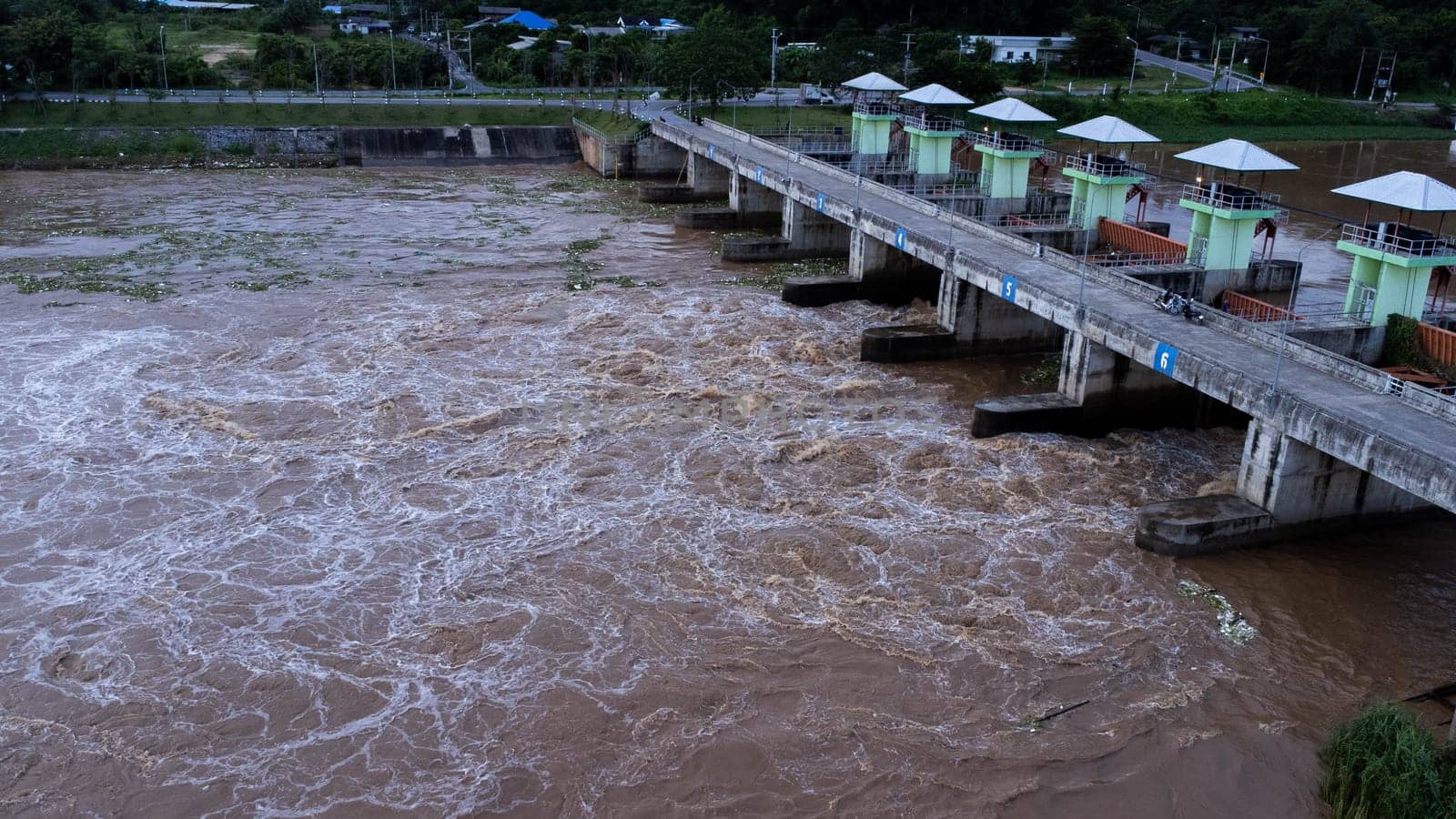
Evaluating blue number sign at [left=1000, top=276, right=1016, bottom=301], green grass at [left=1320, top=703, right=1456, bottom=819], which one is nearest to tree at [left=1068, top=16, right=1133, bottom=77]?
blue number sign at [left=1000, top=276, right=1016, bottom=301]

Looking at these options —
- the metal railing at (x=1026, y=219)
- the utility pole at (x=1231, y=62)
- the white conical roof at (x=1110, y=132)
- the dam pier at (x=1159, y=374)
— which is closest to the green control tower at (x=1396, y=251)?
the dam pier at (x=1159, y=374)

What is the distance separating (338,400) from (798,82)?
57965mm

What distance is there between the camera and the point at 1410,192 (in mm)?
23609

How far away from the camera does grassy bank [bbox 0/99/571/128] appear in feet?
194

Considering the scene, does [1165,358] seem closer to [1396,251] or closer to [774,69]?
[1396,251]

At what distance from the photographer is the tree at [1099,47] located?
84562mm

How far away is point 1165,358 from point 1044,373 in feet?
21.5

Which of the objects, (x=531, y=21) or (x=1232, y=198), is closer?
(x=1232, y=198)

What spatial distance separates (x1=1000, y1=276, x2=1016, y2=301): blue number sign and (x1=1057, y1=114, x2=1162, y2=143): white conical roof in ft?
31.6

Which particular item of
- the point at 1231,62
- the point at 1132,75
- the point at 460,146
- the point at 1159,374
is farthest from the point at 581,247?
the point at 1231,62

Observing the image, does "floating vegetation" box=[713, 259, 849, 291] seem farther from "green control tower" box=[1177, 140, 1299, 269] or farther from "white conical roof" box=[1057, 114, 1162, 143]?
"green control tower" box=[1177, 140, 1299, 269]

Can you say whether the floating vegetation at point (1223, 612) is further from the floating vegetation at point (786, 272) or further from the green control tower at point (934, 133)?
the green control tower at point (934, 133)

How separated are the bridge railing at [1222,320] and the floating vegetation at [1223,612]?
4.92 meters

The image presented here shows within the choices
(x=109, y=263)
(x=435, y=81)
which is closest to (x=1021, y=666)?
(x=109, y=263)
